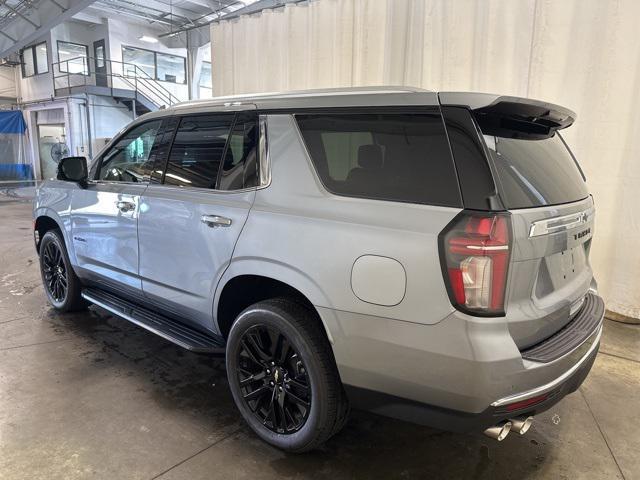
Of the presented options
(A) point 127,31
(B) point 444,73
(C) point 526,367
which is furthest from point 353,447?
(A) point 127,31

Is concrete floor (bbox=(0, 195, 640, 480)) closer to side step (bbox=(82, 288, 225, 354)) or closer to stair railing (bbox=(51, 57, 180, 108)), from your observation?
side step (bbox=(82, 288, 225, 354))

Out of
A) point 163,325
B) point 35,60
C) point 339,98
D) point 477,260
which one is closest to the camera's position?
point 477,260

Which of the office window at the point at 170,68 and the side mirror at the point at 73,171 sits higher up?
the office window at the point at 170,68

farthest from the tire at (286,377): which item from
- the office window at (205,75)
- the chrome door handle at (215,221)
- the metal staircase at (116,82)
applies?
the office window at (205,75)

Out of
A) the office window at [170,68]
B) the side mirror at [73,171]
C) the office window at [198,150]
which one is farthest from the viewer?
the office window at [170,68]

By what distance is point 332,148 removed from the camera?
2.16m

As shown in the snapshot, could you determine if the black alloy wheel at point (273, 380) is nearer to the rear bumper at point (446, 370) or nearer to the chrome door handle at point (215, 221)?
the rear bumper at point (446, 370)

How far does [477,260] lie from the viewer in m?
1.64

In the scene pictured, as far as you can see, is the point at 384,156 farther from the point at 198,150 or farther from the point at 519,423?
the point at 198,150

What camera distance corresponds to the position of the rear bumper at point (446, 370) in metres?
1.65

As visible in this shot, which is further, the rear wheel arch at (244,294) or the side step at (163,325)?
the side step at (163,325)

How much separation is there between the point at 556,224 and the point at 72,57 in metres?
21.2

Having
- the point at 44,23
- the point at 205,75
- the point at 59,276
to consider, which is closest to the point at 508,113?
the point at 59,276

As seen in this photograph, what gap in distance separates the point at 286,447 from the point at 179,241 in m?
1.25
